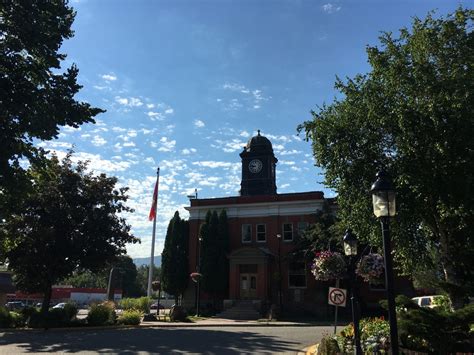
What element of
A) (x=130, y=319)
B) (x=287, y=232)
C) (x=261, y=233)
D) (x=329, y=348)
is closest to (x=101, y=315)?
(x=130, y=319)

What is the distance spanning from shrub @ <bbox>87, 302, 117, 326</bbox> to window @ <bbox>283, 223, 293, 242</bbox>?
60.3ft

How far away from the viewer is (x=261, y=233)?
4316cm

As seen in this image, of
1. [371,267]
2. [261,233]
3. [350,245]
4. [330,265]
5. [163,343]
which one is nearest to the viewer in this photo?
[350,245]

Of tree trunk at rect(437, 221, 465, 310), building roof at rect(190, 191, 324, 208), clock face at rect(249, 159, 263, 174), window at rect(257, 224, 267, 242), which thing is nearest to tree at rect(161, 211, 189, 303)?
building roof at rect(190, 191, 324, 208)

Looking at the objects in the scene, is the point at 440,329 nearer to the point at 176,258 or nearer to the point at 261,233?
the point at 261,233

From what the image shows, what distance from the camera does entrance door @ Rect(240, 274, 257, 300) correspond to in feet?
131

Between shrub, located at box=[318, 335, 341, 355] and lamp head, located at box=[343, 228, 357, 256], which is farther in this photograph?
lamp head, located at box=[343, 228, 357, 256]

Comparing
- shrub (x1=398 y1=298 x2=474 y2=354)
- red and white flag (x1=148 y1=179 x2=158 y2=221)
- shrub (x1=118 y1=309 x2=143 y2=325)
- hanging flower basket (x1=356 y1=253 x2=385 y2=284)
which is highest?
red and white flag (x1=148 y1=179 x2=158 y2=221)

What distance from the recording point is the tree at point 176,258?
1702 inches

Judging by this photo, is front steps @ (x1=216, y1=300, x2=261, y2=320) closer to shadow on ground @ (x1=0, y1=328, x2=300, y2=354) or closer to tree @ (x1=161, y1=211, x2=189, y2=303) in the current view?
tree @ (x1=161, y1=211, x2=189, y2=303)

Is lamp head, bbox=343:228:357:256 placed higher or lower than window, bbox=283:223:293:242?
lower

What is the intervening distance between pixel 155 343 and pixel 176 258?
25.6 meters

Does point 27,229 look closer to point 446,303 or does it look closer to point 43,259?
point 43,259

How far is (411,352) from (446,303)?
6047 mm
